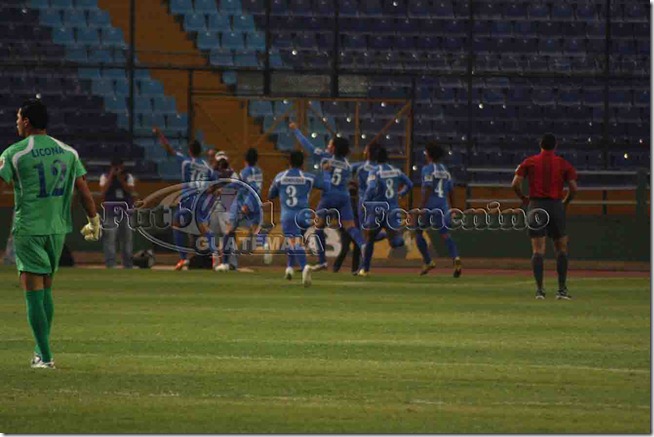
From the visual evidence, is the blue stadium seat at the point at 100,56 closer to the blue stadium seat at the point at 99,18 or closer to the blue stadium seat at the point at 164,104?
the blue stadium seat at the point at 99,18

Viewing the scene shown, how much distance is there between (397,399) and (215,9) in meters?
29.2

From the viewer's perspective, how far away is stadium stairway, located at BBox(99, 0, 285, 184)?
36.7 metres

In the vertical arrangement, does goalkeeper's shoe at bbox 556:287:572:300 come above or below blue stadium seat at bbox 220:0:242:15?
below

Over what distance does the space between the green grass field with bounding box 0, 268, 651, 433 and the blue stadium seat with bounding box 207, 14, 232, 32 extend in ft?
53.2

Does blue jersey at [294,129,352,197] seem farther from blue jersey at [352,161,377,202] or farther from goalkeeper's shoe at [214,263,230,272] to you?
goalkeeper's shoe at [214,263,230,272]

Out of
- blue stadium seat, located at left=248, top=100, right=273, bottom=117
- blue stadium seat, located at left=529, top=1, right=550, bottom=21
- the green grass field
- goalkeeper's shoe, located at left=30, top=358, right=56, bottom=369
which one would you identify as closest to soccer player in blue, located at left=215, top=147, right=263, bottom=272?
the green grass field

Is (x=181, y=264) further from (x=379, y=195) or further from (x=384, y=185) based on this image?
(x=384, y=185)

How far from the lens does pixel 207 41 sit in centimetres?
3938

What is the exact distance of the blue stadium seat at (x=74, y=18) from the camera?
39250mm

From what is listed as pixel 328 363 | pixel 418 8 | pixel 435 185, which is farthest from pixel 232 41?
pixel 328 363

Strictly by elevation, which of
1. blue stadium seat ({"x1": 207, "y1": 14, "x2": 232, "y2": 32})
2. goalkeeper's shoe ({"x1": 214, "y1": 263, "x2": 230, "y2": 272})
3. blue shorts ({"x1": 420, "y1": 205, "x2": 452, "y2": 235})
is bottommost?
goalkeeper's shoe ({"x1": 214, "y1": 263, "x2": 230, "y2": 272})

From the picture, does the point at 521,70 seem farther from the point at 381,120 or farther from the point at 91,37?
the point at 91,37

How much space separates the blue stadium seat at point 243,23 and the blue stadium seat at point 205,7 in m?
0.61

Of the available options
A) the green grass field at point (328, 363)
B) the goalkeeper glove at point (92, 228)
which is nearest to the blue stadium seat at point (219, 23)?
the green grass field at point (328, 363)
